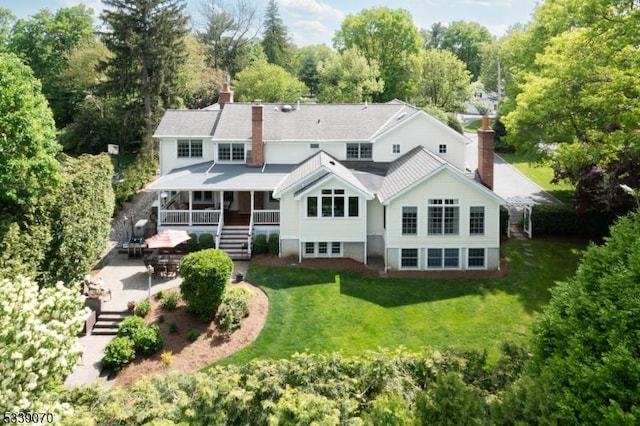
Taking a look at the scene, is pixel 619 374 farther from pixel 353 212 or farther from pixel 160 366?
pixel 353 212

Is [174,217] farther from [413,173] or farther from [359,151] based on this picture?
[413,173]

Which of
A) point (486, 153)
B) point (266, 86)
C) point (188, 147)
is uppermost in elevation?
point (266, 86)

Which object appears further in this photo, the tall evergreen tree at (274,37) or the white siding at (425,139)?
the tall evergreen tree at (274,37)

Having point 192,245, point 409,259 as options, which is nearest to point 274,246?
point 192,245

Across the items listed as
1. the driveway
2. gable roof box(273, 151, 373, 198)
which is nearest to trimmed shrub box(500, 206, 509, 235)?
the driveway

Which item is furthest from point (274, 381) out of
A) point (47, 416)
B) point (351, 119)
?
point (351, 119)

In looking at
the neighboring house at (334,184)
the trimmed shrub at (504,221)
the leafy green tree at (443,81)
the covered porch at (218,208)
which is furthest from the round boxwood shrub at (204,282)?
the leafy green tree at (443,81)

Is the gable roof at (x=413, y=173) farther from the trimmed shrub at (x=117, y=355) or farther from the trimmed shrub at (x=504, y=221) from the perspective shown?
the trimmed shrub at (x=117, y=355)
